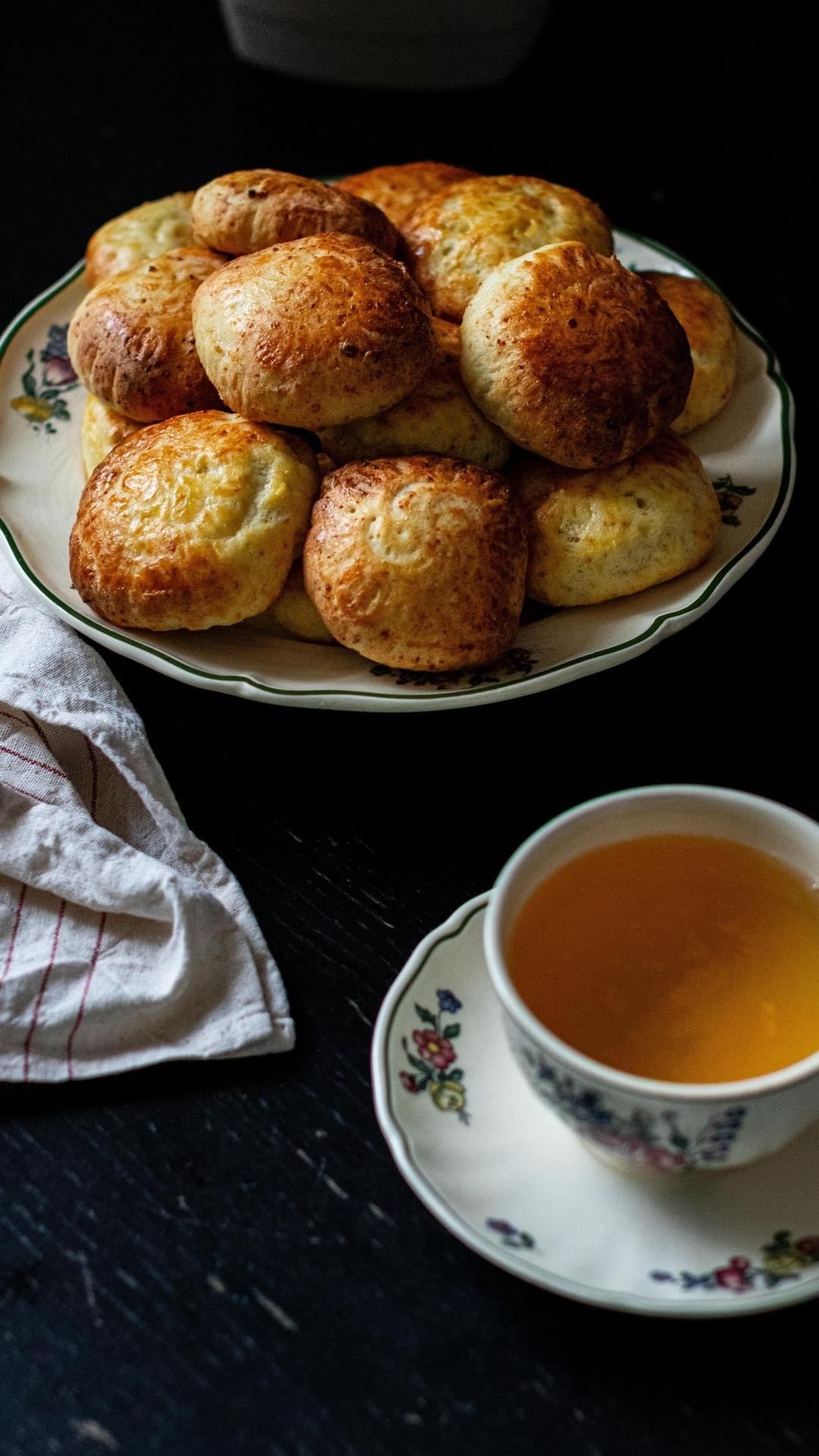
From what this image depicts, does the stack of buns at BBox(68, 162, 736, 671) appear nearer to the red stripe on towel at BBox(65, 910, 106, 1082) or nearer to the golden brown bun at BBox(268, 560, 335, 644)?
the golden brown bun at BBox(268, 560, 335, 644)

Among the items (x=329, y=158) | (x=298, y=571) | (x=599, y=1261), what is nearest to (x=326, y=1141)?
(x=599, y=1261)

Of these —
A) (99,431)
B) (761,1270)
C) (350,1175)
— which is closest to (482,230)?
(99,431)

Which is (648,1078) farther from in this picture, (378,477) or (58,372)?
(58,372)

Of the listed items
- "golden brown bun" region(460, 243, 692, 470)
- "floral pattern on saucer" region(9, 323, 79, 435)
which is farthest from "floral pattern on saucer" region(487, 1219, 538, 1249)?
"floral pattern on saucer" region(9, 323, 79, 435)

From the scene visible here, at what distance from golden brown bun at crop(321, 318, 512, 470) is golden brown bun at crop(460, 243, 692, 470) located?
2 centimetres

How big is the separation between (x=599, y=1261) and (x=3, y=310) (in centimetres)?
172

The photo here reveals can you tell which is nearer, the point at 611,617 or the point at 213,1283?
the point at 213,1283

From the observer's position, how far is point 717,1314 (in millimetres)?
871

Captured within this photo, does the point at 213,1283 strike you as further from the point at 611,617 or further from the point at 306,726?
the point at 611,617

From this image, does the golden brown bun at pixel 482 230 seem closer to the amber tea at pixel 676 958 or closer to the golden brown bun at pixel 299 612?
the golden brown bun at pixel 299 612

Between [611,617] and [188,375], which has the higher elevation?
[188,375]

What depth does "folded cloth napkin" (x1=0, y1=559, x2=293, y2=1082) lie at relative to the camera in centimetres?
115

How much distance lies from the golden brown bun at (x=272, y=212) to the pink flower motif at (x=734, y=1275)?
107cm

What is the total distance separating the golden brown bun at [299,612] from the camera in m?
1.40
